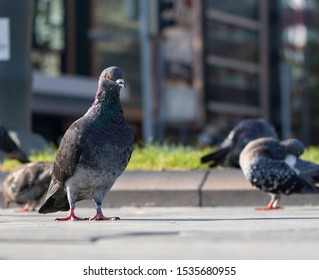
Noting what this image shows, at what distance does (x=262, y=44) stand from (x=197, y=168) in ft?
217

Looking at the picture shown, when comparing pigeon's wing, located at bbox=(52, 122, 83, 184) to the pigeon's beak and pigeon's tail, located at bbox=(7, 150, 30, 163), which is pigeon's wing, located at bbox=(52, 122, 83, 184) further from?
pigeon's tail, located at bbox=(7, 150, 30, 163)

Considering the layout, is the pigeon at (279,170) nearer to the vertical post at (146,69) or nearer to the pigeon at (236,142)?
the pigeon at (236,142)

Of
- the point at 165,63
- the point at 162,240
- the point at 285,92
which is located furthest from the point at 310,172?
the point at 165,63

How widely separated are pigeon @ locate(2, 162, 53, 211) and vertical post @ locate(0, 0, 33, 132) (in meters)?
4.41

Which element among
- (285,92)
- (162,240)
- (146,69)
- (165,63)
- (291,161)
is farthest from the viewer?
(165,63)

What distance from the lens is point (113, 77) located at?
7.05m

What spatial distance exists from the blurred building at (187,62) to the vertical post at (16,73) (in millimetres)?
4560

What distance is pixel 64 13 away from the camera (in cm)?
5066

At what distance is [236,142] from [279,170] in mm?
2812

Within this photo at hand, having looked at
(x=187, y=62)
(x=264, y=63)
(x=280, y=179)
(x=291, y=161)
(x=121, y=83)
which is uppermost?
(x=121, y=83)

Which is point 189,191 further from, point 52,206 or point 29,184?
point 52,206

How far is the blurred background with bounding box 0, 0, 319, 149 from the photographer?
50.0 ft

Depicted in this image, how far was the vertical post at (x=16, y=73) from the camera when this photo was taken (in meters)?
14.2

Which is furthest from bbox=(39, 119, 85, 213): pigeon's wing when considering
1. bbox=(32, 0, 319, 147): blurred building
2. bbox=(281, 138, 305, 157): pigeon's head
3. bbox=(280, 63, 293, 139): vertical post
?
bbox=(280, 63, 293, 139): vertical post
